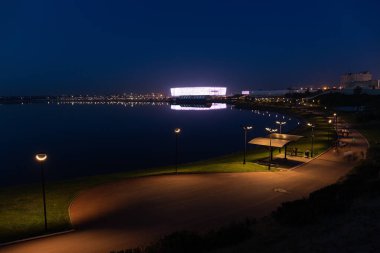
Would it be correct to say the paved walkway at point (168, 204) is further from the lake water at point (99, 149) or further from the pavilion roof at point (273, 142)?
the lake water at point (99, 149)

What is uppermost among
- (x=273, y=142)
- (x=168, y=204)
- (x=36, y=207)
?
(x=273, y=142)

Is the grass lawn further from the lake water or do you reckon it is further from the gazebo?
the lake water

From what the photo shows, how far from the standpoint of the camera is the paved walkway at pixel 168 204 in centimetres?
1427

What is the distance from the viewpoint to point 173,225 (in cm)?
1575

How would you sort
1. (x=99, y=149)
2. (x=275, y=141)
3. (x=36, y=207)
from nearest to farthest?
(x=36, y=207), (x=275, y=141), (x=99, y=149)

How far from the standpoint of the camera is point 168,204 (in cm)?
1872

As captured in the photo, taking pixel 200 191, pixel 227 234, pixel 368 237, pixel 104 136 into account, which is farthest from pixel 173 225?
pixel 104 136

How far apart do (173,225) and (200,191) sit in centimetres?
548

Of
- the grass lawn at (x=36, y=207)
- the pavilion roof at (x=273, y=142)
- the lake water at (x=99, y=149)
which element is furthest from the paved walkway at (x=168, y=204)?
the lake water at (x=99, y=149)

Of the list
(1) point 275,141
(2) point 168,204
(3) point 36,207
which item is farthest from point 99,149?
(2) point 168,204

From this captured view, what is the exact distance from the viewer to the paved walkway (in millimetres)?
14266

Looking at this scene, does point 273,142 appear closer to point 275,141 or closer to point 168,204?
point 275,141

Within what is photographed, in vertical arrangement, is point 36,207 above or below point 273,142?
below

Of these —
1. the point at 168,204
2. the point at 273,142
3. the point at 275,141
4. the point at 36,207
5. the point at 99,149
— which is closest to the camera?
the point at 168,204
